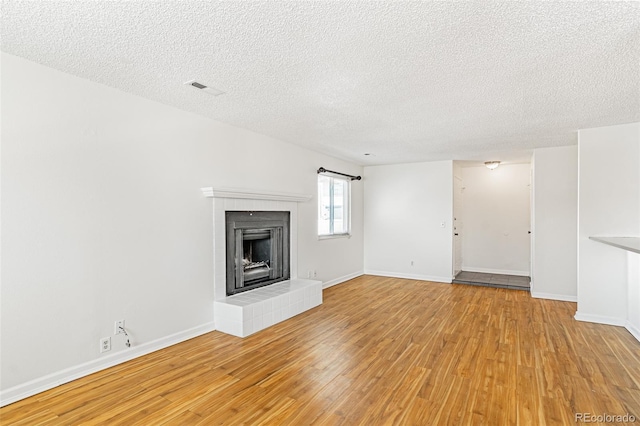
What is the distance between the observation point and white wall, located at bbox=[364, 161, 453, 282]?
21.1 feet

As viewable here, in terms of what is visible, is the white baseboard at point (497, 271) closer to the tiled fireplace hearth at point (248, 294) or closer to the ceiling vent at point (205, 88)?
the tiled fireplace hearth at point (248, 294)

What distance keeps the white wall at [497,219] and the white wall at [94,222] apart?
229 inches

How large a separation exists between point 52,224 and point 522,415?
362 centimetres

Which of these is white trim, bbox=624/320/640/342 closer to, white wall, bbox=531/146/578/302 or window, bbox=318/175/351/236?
white wall, bbox=531/146/578/302

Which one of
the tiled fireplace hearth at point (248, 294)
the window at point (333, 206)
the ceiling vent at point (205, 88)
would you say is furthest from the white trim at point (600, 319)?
the ceiling vent at point (205, 88)

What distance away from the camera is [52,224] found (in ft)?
8.15

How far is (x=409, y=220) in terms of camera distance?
680cm

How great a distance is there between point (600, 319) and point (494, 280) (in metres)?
2.34

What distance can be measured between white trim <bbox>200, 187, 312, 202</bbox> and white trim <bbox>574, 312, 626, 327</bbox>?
4.00 metres

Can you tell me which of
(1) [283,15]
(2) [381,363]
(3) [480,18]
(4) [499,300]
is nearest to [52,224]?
(1) [283,15]

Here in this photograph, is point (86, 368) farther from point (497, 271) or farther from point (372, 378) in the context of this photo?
point (497, 271)

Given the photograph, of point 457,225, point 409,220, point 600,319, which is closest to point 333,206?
point 409,220

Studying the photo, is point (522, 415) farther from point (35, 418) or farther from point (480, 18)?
point (35, 418)

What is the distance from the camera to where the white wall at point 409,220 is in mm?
6418
